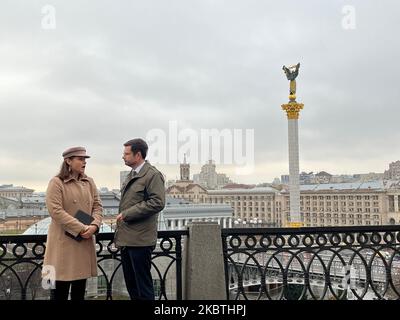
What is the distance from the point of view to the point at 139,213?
3.22m

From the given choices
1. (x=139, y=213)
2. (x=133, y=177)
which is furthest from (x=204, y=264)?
(x=133, y=177)

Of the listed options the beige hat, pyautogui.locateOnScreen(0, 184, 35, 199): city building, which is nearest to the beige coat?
the beige hat

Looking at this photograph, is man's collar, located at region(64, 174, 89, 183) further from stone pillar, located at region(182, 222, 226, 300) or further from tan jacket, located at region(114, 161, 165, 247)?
stone pillar, located at region(182, 222, 226, 300)

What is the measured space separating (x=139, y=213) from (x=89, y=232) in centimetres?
41

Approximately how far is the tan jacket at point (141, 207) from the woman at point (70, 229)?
0.23 m

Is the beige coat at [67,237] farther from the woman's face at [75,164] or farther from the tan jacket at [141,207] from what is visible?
the tan jacket at [141,207]

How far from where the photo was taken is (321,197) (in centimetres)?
7862

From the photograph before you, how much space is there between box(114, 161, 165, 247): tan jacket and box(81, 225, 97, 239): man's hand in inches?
9.2

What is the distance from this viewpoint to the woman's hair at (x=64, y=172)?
3233 millimetres

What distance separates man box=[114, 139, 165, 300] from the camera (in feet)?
10.7

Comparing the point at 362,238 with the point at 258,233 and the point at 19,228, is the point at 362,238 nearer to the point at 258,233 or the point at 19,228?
the point at 258,233

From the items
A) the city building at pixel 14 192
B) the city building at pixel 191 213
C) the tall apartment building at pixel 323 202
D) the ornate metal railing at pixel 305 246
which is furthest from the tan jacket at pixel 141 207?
the tall apartment building at pixel 323 202

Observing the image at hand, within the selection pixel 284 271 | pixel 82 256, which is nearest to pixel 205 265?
pixel 284 271
